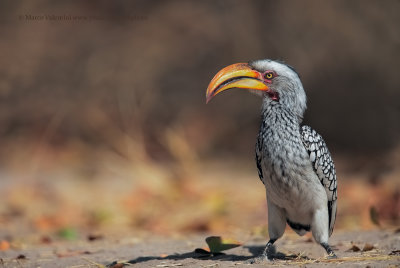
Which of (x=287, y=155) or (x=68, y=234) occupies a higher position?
(x=287, y=155)

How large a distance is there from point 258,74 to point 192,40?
8730 mm

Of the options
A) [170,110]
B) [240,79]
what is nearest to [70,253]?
[240,79]

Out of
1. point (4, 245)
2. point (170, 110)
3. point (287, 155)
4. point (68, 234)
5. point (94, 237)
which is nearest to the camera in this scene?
point (287, 155)

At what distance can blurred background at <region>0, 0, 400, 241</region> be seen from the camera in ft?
24.5

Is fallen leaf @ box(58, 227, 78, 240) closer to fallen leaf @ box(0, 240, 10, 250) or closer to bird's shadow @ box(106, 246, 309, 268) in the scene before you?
fallen leaf @ box(0, 240, 10, 250)

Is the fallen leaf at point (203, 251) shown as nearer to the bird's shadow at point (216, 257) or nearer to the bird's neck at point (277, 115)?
the bird's shadow at point (216, 257)

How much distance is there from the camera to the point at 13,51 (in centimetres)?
1293

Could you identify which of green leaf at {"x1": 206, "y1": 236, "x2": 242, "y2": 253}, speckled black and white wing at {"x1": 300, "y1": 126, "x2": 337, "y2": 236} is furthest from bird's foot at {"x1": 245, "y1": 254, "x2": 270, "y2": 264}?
speckled black and white wing at {"x1": 300, "y1": 126, "x2": 337, "y2": 236}

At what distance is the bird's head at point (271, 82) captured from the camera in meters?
4.50

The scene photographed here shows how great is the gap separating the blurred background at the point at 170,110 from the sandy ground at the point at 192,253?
1.76 ft

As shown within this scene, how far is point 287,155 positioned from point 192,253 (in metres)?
1.13

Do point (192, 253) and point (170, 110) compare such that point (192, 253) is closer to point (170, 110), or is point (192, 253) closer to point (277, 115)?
point (277, 115)

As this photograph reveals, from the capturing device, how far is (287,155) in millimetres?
4223

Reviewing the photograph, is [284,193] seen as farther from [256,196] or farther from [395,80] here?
[395,80]
